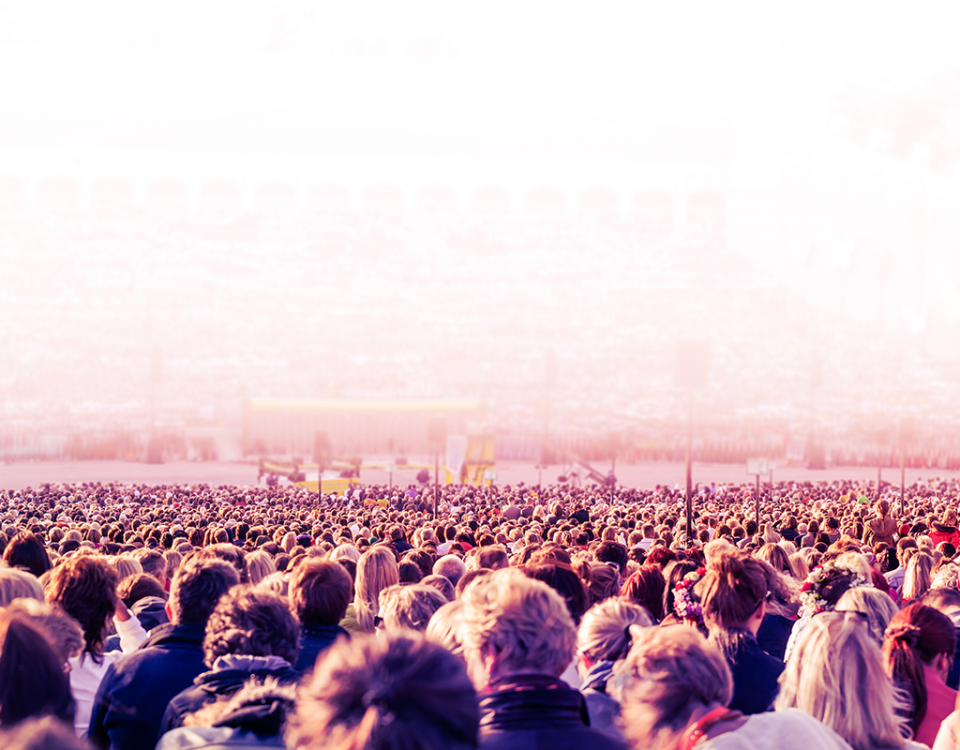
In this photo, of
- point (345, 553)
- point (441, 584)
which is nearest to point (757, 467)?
point (345, 553)

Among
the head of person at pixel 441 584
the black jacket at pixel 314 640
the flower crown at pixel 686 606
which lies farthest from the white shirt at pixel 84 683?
the flower crown at pixel 686 606

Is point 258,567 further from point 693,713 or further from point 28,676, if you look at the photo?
A: point 693,713

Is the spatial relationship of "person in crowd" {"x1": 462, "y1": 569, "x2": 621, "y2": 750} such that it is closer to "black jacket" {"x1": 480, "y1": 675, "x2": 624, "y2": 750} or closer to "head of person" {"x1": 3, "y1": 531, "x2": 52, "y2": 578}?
"black jacket" {"x1": 480, "y1": 675, "x2": 624, "y2": 750}

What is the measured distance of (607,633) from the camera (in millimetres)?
5031

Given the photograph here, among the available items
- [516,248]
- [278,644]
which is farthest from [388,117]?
[278,644]

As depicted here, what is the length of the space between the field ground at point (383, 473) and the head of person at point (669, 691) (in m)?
31.0

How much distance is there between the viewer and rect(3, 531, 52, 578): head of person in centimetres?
776

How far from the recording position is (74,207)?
64688 mm

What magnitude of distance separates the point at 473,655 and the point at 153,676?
5.12 ft

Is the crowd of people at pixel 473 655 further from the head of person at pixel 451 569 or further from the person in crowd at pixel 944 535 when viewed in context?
the person in crowd at pixel 944 535

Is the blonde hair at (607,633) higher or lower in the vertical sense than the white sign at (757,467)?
lower

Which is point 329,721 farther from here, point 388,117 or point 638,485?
point 388,117

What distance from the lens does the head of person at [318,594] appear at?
538 centimetres

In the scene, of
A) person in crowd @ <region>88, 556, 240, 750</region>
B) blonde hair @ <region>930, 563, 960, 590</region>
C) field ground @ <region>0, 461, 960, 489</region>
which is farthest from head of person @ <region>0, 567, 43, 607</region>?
field ground @ <region>0, 461, 960, 489</region>
